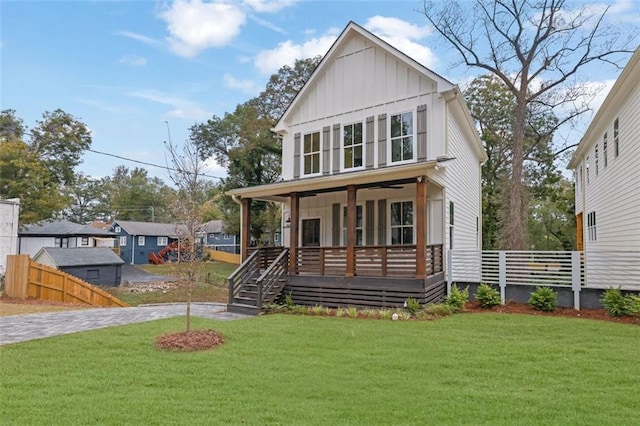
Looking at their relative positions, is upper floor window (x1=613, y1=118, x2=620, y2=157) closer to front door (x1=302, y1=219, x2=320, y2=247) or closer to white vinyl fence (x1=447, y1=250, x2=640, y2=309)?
white vinyl fence (x1=447, y1=250, x2=640, y2=309)

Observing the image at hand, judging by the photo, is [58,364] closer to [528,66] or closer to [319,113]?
[319,113]

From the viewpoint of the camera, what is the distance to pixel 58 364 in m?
5.70

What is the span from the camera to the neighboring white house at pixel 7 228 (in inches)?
667

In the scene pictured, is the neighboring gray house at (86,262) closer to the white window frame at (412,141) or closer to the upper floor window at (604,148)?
the white window frame at (412,141)

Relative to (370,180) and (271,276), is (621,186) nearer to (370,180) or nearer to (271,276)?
(370,180)

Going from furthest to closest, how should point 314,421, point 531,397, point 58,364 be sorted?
point 58,364, point 531,397, point 314,421

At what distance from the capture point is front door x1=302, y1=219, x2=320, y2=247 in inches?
561

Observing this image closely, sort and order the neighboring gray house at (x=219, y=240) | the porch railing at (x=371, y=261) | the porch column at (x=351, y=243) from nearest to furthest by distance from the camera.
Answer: the porch railing at (x=371, y=261) < the porch column at (x=351, y=243) < the neighboring gray house at (x=219, y=240)

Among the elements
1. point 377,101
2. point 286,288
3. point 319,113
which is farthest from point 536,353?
point 319,113

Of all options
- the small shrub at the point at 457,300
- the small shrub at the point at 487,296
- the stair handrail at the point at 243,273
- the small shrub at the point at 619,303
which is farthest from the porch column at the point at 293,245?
the small shrub at the point at 619,303

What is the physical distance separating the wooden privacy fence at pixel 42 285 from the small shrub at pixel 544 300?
1462cm

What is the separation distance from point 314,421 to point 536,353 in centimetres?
407

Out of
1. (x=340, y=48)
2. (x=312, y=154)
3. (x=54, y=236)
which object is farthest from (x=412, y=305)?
(x=54, y=236)

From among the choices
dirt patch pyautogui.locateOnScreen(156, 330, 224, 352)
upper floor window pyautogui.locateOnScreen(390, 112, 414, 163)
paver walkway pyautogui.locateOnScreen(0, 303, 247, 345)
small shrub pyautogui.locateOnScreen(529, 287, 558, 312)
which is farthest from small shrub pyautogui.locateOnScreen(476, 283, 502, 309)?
dirt patch pyautogui.locateOnScreen(156, 330, 224, 352)
